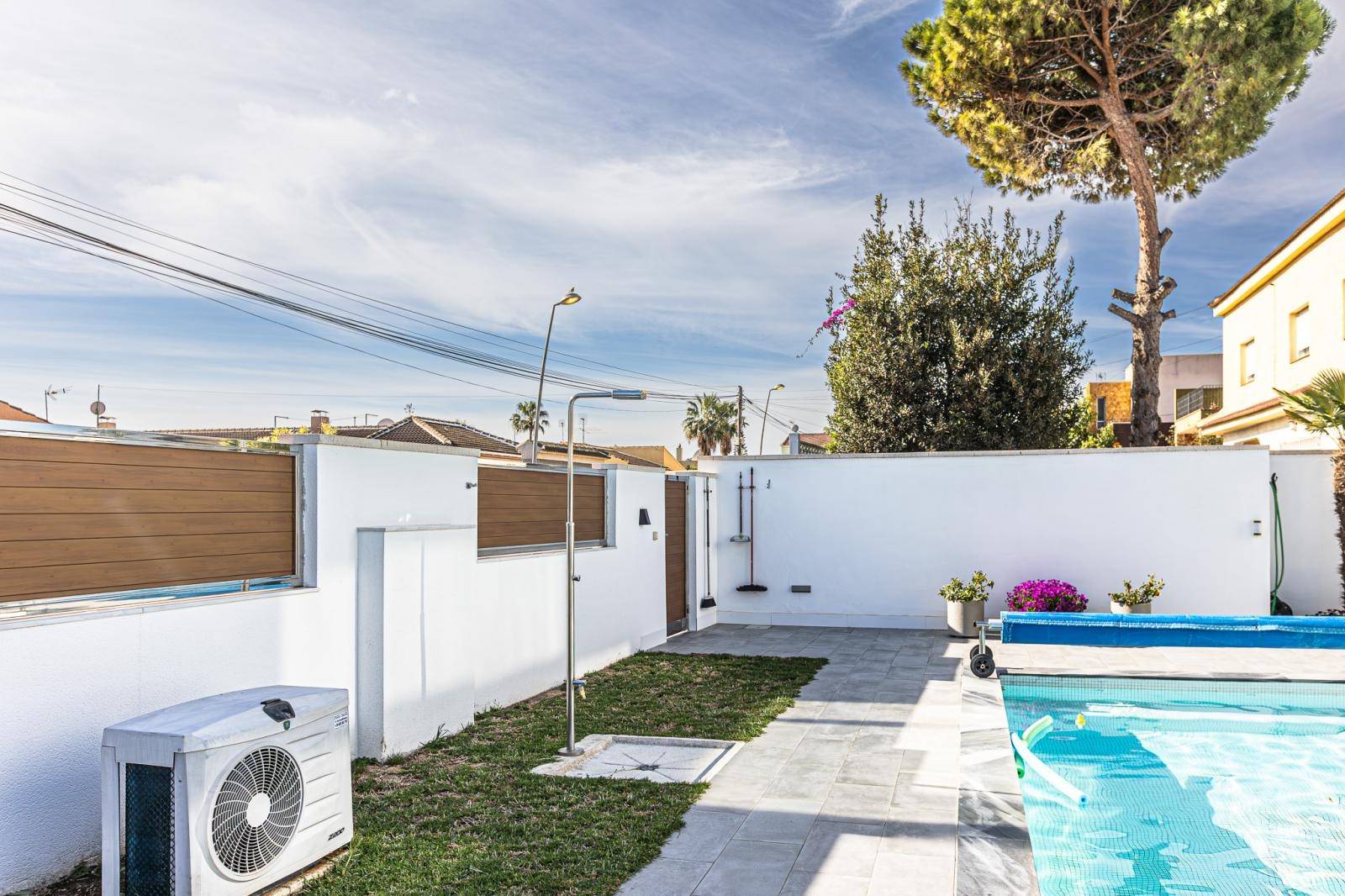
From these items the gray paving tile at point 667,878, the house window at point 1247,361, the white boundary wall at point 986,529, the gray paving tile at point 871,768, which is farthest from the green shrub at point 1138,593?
the house window at point 1247,361

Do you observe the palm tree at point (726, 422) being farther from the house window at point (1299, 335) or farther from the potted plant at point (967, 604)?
the potted plant at point (967, 604)

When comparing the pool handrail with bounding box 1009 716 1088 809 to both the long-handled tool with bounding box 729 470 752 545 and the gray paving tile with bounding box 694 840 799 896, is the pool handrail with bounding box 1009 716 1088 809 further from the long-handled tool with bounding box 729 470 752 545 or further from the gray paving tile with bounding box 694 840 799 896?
the long-handled tool with bounding box 729 470 752 545

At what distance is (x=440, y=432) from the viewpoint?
31.0m

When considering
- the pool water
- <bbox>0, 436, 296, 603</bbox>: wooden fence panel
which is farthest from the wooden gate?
<bbox>0, 436, 296, 603</bbox>: wooden fence panel

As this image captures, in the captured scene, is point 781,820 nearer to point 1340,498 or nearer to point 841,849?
point 841,849

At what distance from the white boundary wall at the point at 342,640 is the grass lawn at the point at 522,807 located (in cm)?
41

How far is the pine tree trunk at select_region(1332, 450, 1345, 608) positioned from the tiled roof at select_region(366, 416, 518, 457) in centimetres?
2251

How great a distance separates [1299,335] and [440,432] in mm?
24763

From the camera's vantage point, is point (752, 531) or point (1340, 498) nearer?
point (1340, 498)

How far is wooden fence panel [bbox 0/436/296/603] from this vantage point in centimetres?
378

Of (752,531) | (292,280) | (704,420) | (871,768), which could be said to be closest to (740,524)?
(752,531)

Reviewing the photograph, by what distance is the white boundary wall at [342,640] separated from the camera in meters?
3.72

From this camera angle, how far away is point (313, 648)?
534cm

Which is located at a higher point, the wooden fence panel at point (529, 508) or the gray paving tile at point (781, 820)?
the wooden fence panel at point (529, 508)
